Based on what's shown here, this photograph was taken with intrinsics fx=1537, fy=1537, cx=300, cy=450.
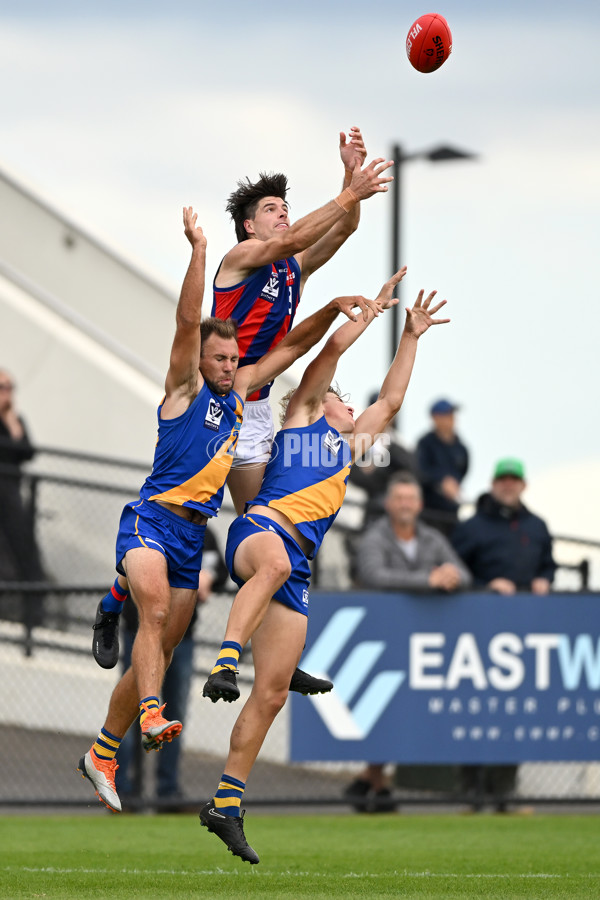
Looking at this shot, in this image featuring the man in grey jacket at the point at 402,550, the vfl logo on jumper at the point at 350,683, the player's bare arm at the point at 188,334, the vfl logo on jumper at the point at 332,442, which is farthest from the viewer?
the man in grey jacket at the point at 402,550

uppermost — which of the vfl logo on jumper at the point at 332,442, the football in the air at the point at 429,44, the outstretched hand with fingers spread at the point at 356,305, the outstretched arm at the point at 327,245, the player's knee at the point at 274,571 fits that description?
the football in the air at the point at 429,44

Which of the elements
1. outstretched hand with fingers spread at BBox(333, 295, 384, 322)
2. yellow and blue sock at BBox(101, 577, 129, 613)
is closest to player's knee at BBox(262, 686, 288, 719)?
yellow and blue sock at BBox(101, 577, 129, 613)

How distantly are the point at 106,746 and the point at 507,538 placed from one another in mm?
5394

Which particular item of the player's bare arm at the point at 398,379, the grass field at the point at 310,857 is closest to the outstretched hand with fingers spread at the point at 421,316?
the player's bare arm at the point at 398,379

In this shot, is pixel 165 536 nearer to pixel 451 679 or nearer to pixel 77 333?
pixel 451 679

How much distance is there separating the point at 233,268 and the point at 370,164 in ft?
3.00

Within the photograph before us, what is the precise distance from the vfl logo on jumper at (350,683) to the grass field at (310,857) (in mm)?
758

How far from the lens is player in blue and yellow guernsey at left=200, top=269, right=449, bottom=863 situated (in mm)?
8008

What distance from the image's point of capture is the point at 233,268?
8211mm

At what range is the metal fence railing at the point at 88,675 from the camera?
1221cm

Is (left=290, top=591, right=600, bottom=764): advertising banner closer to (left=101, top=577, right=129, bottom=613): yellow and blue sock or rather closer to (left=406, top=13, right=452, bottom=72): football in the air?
(left=101, top=577, right=129, bottom=613): yellow and blue sock

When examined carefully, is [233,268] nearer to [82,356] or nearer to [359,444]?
[359,444]

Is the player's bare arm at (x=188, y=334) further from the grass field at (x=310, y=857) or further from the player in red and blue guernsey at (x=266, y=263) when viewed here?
the grass field at (x=310, y=857)

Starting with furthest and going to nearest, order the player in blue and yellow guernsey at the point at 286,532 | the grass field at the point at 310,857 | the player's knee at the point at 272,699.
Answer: the grass field at the point at 310,857
the player's knee at the point at 272,699
the player in blue and yellow guernsey at the point at 286,532
